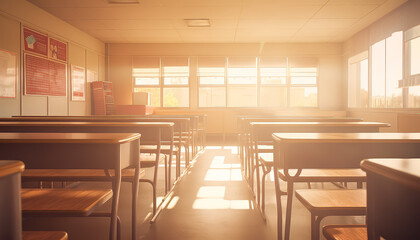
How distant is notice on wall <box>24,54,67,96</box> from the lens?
5.23 metres

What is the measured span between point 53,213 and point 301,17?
608cm

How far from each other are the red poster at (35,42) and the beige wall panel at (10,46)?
20 cm

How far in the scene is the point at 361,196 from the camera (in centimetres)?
134

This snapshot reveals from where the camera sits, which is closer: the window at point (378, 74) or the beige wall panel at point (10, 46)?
the beige wall panel at point (10, 46)

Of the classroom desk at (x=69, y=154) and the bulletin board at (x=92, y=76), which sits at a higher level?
the bulletin board at (x=92, y=76)

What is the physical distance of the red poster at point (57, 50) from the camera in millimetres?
5883

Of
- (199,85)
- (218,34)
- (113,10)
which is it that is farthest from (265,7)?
(199,85)

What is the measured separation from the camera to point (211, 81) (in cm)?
862

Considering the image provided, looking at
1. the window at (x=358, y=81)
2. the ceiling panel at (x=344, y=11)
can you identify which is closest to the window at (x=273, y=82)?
the window at (x=358, y=81)

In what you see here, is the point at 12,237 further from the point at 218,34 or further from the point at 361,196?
the point at 218,34

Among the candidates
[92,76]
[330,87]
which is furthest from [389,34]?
[92,76]

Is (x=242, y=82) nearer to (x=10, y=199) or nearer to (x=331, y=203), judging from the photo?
(x=331, y=203)

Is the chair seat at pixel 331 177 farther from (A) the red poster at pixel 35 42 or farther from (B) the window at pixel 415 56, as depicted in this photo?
(A) the red poster at pixel 35 42

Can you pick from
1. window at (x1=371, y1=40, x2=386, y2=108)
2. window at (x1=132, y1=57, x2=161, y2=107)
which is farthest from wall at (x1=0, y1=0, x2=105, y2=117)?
window at (x1=371, y1=40, x2=386, y2=108)
